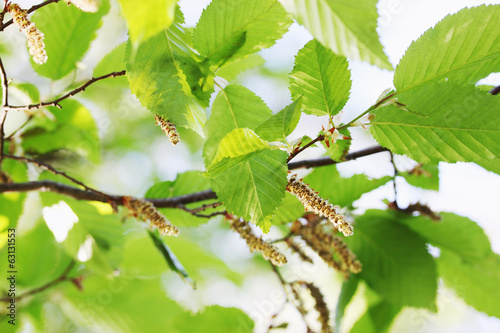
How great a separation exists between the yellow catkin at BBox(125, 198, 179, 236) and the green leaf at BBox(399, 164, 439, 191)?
0.48 meters

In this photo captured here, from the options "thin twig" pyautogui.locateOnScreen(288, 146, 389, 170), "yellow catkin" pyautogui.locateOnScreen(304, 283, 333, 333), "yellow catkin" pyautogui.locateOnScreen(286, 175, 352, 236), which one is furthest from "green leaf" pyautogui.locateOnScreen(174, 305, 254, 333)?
"yellow catkin" pyautogui.locateOnScreen(286, 175, 352, 236)

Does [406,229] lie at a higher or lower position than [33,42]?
lower

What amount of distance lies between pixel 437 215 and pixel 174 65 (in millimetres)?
618

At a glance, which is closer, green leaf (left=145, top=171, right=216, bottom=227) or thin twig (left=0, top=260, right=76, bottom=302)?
green leaf (left=145, top=171, right=216, bottom=227)

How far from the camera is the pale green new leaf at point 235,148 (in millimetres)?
376

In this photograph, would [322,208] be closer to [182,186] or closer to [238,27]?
[238,27]

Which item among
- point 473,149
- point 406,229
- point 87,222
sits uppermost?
point 87,222

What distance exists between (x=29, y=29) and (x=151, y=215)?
31 cm

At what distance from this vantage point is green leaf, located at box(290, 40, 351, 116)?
441 millimetres

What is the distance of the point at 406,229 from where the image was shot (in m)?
0.87

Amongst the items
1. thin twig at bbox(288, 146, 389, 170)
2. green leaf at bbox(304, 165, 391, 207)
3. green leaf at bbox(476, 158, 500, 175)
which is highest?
thin twig at bbox(288, 146, 389, 170)

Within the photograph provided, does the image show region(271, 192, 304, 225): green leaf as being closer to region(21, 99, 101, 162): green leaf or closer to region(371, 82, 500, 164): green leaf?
region(371, 82, 500, 164): green leaf

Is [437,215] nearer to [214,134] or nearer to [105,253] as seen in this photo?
[214,134]

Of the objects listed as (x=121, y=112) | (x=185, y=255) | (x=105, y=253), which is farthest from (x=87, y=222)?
(x=121, y=112)
